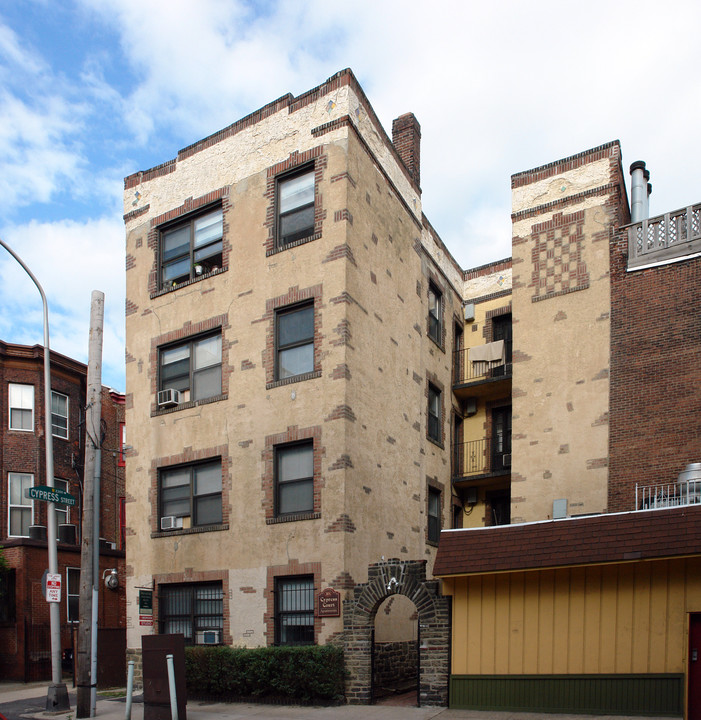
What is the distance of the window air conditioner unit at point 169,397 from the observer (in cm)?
2148

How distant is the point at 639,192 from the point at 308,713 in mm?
15077

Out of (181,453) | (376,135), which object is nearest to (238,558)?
(181,453)

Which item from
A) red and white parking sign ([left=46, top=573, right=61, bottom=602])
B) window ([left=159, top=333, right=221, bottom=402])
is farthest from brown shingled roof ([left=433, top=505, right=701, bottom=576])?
window ([left=159, top=333, right=221, bottom=402])

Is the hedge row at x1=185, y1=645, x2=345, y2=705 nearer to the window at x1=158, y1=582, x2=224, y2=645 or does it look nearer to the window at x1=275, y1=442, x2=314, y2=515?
the window at x1=158, y1=582, x2=224, y2=645

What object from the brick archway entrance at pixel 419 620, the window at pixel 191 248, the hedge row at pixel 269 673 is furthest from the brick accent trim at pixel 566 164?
the hedge row at pixel 269 673

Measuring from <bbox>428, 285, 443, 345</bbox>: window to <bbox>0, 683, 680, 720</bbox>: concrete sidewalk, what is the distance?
12091 mm

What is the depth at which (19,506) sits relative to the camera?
92.5ft

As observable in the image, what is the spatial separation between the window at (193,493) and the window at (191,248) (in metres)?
5.22

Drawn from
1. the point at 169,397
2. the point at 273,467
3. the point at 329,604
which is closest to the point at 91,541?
the point at 273,467

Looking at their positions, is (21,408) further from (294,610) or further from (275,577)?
Answer: (294,610)

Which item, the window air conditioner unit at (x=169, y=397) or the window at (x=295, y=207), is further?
the window air conditioner unit at (x=169, y=397)

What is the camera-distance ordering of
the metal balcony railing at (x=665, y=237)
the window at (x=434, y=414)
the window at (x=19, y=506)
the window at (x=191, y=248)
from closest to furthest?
1. the metal balcony railing at (x=665, y=237)
2. the window at (x=191, y=248)
3. the window at (x=434, y=414)
4. the window at (x=19, y=506)

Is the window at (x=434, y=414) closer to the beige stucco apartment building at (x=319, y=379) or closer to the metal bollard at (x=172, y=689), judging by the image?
the beige stucco apartment building at (x=319, y=379)

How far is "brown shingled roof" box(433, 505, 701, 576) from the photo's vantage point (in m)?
13.6
